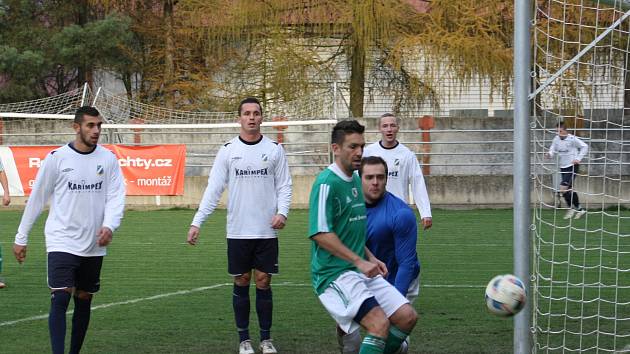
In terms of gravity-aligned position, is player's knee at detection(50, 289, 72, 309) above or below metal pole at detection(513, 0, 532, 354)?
below

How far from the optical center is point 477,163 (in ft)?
88.0

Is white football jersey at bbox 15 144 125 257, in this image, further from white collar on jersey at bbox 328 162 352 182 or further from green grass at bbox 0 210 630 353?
white collar on jersey at bbox 328 162 352 182

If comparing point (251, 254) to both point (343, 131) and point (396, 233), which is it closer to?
point (396, 233)

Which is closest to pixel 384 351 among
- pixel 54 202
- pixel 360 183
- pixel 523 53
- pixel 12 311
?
pixel 360 183

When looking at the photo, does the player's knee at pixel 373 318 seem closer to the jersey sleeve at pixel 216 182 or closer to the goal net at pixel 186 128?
the jersey sleeve at pixel 216 182

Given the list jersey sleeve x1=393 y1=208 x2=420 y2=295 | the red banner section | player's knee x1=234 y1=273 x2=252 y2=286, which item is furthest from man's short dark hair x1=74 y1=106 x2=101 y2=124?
the red banner section

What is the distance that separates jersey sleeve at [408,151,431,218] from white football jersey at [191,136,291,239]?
5.79ft

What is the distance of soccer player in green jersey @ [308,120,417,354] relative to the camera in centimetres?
658

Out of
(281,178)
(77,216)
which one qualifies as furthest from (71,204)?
(281,178)

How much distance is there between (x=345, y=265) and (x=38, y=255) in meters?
10.6

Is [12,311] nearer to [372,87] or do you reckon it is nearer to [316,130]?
[316,130]

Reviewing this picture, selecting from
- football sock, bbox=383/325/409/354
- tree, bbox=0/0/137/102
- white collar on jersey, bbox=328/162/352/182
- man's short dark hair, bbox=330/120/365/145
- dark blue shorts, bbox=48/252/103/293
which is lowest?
football sock, bbox=383/325/409/354

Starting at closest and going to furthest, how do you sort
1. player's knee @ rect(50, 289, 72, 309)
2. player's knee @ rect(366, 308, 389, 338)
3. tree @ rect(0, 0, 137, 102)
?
player's knee @ rect(366, 308, 389, 338)
player's knee @ rect(50, 289, 72, 309)
tree @ rect(0, 0, 137, 102)

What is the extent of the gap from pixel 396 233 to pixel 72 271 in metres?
2.56
